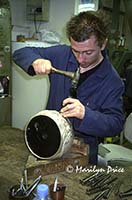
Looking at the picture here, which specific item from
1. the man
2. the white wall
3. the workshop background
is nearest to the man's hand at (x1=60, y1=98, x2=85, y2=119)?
the man

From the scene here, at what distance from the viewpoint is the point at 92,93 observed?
1.57m

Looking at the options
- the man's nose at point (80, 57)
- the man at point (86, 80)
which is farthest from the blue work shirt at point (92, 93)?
the man's nose at point (80, 57)

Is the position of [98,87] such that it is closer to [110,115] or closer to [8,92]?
[110,115]

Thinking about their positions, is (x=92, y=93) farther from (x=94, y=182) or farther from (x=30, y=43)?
(x=30, y=43)

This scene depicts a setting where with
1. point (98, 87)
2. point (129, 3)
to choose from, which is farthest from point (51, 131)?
point (129, 3)

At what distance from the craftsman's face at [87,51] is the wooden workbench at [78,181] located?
0.51 meters

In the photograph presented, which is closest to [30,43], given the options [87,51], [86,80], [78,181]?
[86,80]

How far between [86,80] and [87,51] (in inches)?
7.7

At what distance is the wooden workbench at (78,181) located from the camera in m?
1.15

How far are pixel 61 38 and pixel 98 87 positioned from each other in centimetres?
213

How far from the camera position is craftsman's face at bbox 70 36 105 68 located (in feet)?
4.58

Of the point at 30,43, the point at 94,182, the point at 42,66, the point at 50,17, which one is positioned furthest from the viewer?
the point at 50,17

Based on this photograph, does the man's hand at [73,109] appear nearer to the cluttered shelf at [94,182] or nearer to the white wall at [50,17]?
the cluttered shelf at [94,182]

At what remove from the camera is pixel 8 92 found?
11.8 ft
